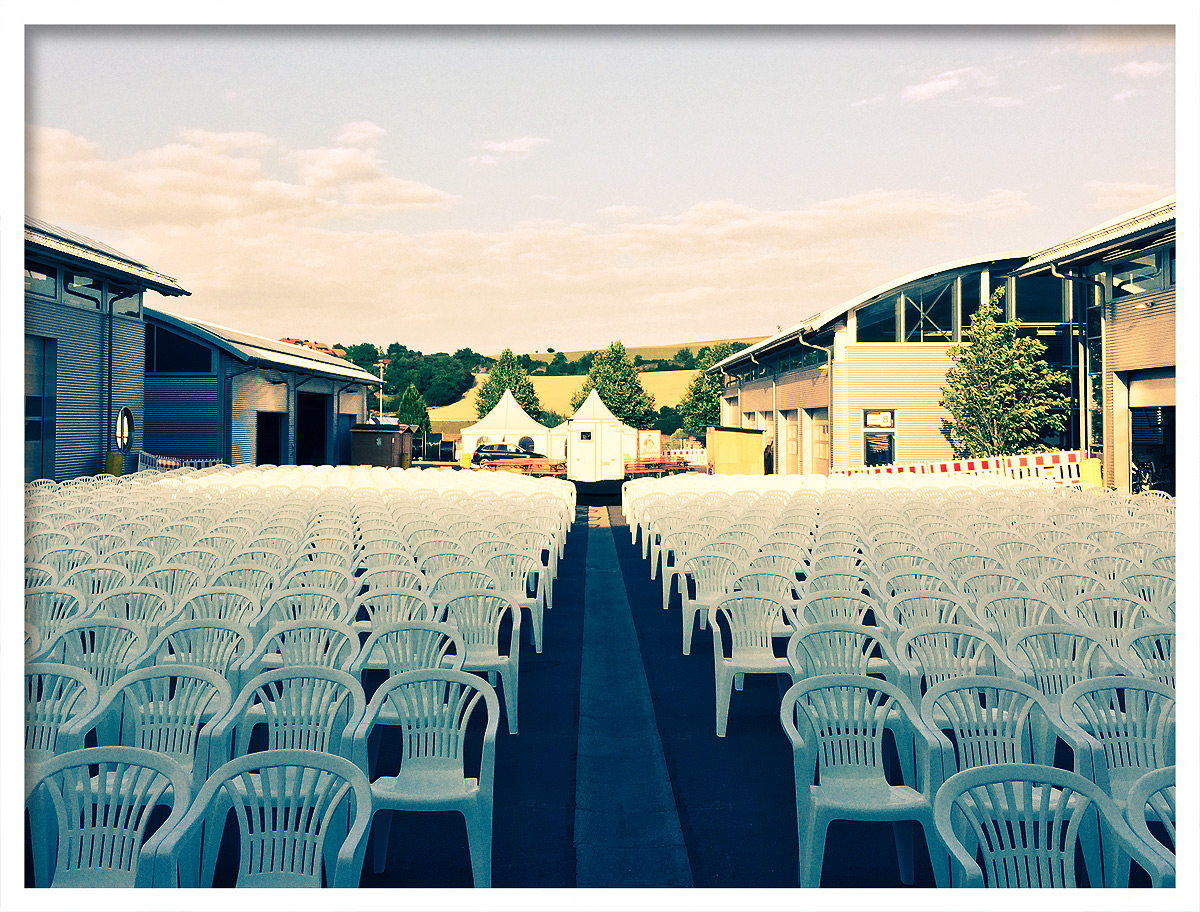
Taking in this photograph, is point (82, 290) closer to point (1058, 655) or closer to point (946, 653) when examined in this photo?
point (946, 653)

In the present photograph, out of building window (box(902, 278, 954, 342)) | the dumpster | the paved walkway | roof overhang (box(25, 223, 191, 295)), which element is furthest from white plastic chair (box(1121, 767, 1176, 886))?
the dumpster

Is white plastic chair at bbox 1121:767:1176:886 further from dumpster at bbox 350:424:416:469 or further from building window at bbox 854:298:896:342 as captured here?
dumpster at bbox 350:424:416:469

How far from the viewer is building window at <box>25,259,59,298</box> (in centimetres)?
1734

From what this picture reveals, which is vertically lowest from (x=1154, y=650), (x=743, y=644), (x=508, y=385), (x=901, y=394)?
(x=743, y=644)

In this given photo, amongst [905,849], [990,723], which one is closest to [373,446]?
[905,849]

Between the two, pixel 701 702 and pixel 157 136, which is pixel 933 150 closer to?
pixel 701 702

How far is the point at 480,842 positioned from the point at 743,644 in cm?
299

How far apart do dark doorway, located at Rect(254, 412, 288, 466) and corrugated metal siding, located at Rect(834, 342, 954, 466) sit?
2142 cm

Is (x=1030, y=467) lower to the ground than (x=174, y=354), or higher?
lower

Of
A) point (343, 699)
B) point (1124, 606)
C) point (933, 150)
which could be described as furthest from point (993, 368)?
point (343, 699)

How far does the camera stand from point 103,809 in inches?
119

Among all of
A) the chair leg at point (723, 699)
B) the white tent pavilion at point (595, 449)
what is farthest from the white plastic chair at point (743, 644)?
the white tent pavilion at point (595, 449)

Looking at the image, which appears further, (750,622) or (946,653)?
(750,622)
